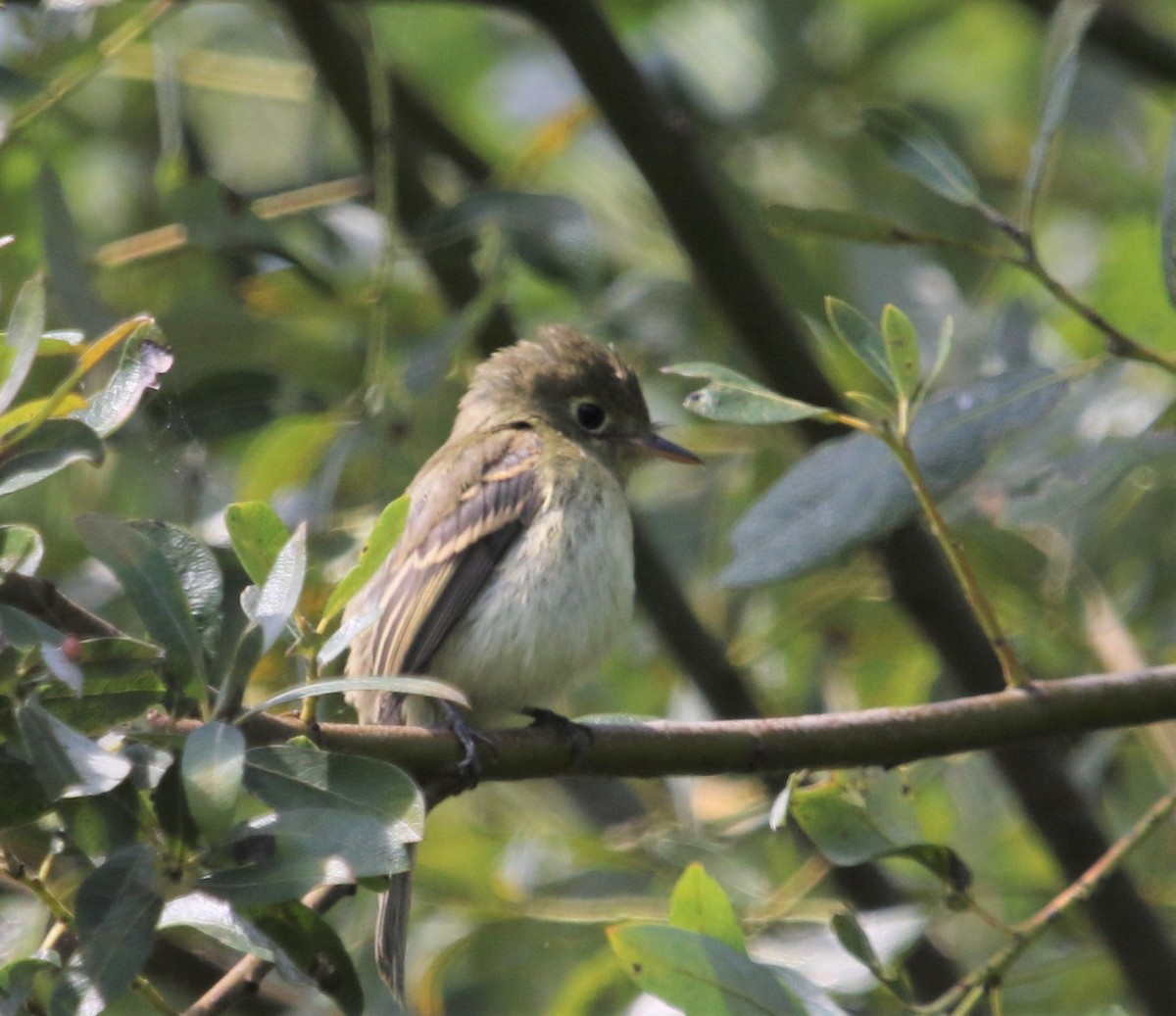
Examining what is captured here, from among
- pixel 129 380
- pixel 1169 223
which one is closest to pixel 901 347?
pixel 1169 223

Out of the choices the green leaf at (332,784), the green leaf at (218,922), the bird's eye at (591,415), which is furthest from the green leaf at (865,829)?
the bird's eye at (591,415)

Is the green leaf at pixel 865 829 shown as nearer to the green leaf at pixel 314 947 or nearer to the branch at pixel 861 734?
the branch at pixel 861 734

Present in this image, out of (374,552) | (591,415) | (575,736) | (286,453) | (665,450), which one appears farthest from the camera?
(591,415)

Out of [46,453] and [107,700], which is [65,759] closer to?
[107,700]

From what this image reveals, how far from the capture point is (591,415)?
4.43m

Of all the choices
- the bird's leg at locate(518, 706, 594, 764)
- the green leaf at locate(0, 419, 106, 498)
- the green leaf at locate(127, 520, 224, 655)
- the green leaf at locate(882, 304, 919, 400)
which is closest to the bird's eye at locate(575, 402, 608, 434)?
the bird's leg at locate(518, 706, 594, 764)

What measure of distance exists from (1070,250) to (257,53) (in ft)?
8.55

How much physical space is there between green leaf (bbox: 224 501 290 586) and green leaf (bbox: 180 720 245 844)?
271 millimetres

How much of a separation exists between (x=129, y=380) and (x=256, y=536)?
275mm

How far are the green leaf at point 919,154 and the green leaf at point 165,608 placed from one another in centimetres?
143

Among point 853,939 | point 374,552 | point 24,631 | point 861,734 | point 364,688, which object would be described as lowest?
point 853,939

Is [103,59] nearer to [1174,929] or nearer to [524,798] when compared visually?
[524,798]

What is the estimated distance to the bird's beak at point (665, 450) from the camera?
422 cm

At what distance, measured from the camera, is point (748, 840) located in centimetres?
425
